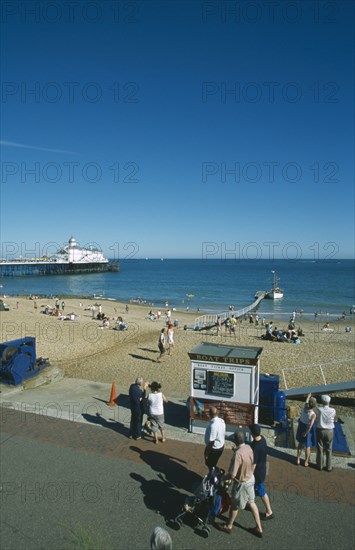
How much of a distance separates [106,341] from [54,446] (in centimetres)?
1370

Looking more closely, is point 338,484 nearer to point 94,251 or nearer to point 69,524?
point 69,524

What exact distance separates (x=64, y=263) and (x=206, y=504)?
123 m

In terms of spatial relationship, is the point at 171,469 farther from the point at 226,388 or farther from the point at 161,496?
the point at 226,388

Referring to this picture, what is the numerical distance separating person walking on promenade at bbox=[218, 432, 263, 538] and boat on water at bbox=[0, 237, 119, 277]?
379 feet

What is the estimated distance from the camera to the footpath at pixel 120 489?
5.14 metres

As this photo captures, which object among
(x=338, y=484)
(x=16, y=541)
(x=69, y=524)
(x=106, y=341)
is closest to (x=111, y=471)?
(x=69, y=524)

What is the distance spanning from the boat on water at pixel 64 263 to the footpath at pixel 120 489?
111833mm

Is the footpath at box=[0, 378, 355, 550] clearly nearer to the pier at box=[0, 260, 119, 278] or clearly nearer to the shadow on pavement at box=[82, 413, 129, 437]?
the shadow on pavement at box=[82, 413, 129, 437]

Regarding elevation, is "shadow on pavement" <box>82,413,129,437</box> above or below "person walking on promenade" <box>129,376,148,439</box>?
below

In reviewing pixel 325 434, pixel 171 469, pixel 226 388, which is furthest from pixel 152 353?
pixel 325 434

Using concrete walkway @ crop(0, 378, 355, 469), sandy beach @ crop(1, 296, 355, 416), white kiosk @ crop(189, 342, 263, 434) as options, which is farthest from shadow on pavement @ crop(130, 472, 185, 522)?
sandy beach @ crop(1, 296, 355, 416)

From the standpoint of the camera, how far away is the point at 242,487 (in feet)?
17.1

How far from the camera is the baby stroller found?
5.29 m

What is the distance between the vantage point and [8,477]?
21.2 feet
